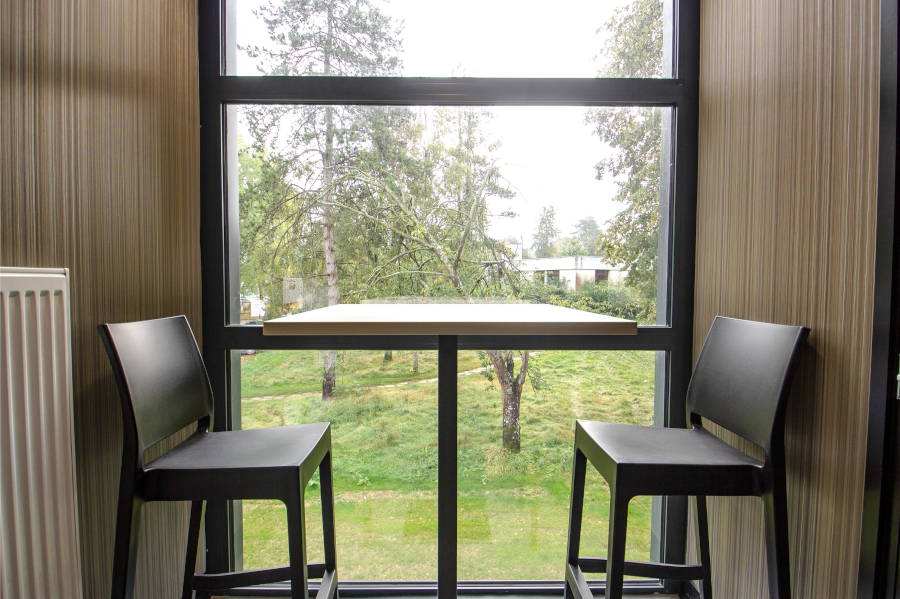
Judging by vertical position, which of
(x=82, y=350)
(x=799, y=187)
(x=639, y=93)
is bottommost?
(x=82, y=350)

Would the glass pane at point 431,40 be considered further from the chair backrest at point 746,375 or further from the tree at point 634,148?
the chair backrest at point 746,375

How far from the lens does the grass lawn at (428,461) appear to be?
1.72 meters

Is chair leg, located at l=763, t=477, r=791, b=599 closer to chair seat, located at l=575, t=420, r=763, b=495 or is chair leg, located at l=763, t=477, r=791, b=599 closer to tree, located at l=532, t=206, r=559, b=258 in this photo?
chair seat, located at l=575, t=420, r=763, b=495

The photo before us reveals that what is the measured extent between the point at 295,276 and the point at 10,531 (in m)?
1.04

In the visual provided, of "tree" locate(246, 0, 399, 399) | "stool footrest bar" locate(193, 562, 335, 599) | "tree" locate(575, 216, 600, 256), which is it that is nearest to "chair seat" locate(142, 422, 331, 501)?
"stool footrest bar" locate(193, 562, 335, 599)

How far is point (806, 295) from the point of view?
115 centimetres

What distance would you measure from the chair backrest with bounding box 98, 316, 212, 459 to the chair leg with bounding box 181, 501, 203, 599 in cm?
33

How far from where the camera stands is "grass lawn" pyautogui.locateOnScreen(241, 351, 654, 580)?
5.65ft

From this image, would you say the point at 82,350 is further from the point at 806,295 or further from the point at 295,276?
the point at 806,295

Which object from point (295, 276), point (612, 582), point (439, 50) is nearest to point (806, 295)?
point (612, 582)

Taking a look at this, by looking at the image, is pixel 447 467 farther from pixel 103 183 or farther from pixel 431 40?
pixel 431 40

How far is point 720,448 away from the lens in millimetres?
1215

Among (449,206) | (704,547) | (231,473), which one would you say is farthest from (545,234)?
(231,473)

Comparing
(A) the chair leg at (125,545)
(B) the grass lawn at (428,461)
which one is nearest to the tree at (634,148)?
(B) the grass lawn at (428,461)
